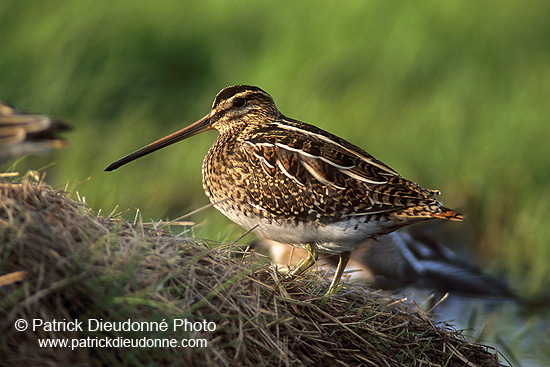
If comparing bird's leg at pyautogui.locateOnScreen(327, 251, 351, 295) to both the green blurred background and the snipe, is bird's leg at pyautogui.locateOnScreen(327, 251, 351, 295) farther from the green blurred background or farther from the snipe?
the green blurred background

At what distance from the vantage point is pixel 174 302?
3.34 m

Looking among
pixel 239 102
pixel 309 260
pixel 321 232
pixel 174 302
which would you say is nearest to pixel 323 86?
pixel 239 102

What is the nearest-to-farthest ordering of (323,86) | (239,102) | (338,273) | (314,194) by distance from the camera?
(314,194)
(338,273)
(239,102)
(323,86)

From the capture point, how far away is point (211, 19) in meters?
10.3

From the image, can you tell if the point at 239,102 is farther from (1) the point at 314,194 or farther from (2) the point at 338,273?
(2) the point at 338,273

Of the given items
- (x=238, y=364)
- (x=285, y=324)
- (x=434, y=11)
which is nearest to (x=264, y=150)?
(x=285, y=324)

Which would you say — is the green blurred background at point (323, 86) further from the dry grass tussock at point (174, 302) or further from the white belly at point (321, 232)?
the dry grass tussock at point (174, 302)

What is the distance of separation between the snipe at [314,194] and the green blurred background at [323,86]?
2.53m

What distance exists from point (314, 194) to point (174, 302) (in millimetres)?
1417

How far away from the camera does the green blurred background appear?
8.02 meters

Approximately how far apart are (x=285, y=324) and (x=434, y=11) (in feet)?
22.7

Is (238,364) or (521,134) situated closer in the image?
(238,364)

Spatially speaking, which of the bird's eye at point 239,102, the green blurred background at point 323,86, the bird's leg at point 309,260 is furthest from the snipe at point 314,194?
the green blurred background at point 323,86

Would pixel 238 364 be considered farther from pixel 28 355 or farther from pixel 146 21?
pixel 146 21
